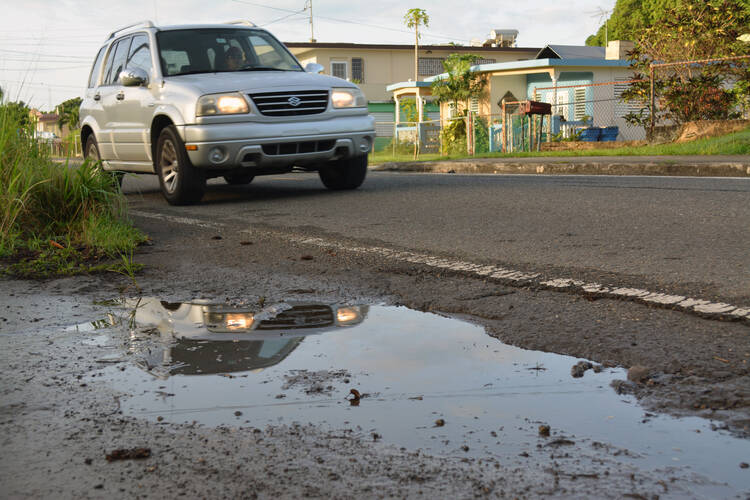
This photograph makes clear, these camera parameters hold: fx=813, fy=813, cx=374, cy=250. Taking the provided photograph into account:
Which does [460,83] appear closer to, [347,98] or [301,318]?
[347,98]

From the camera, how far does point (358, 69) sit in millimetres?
44594

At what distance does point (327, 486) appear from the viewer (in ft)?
6.12


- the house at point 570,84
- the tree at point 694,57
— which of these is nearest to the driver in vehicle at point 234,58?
the tree at point 694,57

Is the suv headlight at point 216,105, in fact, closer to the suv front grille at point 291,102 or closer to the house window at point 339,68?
the suv front grille at point 291,102

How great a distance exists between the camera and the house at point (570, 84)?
28.9m

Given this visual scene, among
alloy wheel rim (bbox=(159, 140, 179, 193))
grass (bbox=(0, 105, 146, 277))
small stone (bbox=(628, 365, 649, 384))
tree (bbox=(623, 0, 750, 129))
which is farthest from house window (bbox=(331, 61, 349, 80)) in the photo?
small stone (bbox=(628, 365, 649, 384))

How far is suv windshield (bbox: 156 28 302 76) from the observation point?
347 inches

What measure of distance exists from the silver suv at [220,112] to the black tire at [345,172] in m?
0.01

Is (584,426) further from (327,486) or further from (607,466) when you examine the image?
(327,486)

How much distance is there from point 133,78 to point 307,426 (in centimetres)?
717

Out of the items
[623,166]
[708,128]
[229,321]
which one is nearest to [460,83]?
[708,128]

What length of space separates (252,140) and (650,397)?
6.08 m

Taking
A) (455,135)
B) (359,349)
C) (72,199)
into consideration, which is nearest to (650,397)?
(359,349)

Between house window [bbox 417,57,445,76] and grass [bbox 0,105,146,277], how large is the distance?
41760mm
